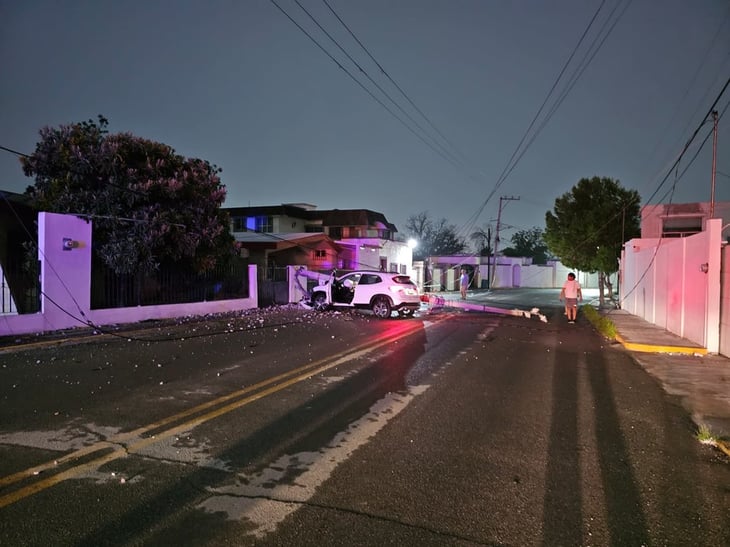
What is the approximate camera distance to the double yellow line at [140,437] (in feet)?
13.4

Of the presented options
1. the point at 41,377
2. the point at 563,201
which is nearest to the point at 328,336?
the point at 41,377

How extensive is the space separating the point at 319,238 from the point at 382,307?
14.3 metres

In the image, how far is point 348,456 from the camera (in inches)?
184

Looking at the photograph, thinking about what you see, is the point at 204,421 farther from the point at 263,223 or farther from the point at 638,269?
the point at 263,223

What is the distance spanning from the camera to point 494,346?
11.9 meters

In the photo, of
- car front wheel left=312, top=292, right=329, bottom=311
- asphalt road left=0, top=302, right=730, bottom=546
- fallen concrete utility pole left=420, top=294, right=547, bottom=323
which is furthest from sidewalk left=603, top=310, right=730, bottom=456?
car front wheel left=312, top=292, right=329, bottom=311

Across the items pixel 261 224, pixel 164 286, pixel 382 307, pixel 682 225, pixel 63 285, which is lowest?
pixel 382 307

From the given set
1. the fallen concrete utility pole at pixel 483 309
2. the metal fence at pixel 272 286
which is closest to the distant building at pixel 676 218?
the fallen concrete utility pole at pixel 483 309

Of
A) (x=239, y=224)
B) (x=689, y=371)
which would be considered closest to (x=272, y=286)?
(x=689, y=371)

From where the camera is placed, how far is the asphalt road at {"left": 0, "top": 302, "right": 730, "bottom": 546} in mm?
3426

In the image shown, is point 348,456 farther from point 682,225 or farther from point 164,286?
point 682,225

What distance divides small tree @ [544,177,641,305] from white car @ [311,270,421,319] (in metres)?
15.0

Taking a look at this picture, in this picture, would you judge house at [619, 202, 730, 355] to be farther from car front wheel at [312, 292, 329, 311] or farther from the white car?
car front wheel at [312, 292, 329, 311]

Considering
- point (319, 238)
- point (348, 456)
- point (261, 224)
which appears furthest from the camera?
point (261, 224)
